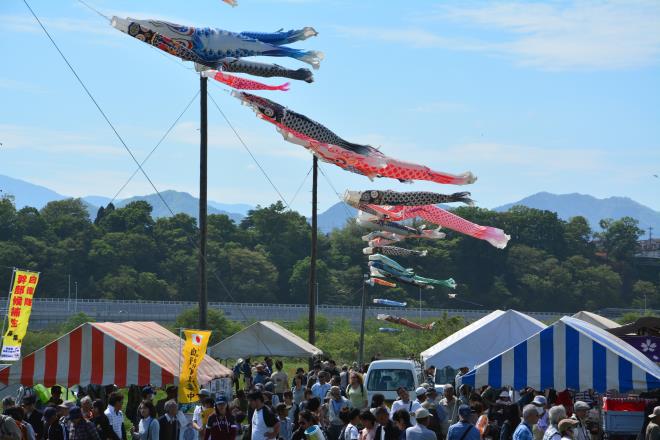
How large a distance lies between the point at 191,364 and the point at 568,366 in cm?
587

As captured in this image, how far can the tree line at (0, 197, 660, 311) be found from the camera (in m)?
94.8

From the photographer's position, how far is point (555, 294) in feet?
373

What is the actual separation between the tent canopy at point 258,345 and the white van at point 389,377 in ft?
26.7

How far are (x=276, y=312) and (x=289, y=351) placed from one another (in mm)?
51576

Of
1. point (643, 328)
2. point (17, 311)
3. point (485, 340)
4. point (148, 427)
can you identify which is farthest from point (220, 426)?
point (485, 340)

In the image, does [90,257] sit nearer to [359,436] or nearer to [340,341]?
[340,341]

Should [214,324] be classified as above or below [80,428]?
above

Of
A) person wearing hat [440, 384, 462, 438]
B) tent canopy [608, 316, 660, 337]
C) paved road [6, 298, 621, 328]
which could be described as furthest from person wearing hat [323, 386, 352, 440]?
paved road [6, 298, 621, 328]

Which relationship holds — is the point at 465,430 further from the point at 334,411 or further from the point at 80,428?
the point at 80,428

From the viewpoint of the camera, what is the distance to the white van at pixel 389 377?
24.3 meters

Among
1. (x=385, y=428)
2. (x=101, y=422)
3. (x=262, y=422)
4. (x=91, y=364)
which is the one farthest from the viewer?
(x=91, y=364)

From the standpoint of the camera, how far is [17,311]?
24.9m

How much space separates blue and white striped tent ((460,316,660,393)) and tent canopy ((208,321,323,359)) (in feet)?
50.6

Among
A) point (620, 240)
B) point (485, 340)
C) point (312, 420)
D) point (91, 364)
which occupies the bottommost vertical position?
point (312, 420)
